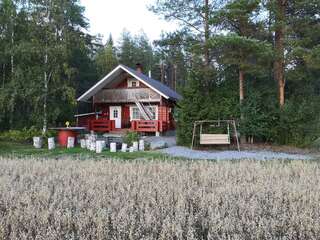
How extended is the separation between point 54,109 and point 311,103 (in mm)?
12282

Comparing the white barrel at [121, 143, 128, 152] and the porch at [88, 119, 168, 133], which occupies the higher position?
the porch at [88, 119, 168, 133]

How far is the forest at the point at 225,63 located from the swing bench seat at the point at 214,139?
1.19 metres

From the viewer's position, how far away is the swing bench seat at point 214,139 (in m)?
13.1

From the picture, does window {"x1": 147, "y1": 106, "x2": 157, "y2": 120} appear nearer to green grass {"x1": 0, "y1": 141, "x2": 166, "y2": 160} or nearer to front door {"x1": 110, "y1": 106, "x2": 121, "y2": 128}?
front door {"x1": 110, "y1": 106, "x2": 121, "y2": 128}

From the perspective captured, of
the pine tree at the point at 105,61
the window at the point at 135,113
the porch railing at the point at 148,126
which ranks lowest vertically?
the porch railing at the point at 148,126

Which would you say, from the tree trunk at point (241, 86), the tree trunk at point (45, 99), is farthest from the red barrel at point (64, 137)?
the tree trunk at point (241, 86)

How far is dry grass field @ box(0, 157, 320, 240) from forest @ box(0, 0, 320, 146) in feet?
26.2

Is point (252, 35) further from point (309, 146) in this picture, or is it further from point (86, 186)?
point (86, 186)

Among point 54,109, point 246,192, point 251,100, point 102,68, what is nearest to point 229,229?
point 246,192

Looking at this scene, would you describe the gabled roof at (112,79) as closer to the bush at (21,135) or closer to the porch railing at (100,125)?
the porch railing at (100,125)

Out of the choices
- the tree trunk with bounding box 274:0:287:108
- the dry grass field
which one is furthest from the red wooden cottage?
the dry grass field

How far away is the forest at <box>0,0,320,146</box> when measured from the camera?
42.4 ft

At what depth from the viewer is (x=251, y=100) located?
13906mm

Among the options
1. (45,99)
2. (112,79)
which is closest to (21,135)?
(45,99)
